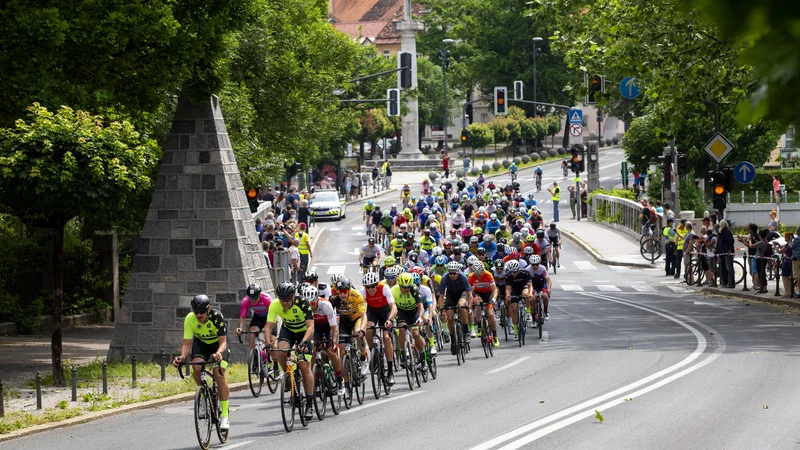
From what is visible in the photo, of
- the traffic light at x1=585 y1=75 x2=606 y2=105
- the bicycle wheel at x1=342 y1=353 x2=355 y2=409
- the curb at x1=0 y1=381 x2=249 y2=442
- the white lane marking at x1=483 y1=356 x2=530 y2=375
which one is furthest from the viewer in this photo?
the traffic light at x1=585 y1=75 x2=606 y2=105

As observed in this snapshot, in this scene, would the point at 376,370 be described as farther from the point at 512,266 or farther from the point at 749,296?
the point at 749,296

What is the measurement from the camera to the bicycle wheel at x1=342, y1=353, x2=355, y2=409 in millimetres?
15133

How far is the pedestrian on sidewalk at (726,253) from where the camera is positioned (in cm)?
3111

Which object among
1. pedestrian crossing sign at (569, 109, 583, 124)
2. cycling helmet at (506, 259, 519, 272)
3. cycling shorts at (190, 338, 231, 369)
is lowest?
cycling shorts at (190, 338, 231, 369)

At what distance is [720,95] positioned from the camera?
28.5 m

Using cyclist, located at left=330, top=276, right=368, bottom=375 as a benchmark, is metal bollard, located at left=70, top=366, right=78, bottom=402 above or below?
below

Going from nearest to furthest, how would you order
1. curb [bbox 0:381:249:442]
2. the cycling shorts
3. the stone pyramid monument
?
the cycling shorts
curb [bbox 0:381:249:442]
the stone pyramid monument

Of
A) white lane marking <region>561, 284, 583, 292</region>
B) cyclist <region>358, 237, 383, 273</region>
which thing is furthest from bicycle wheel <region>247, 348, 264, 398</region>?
white lane marking <region>561, 284, 583, 292</region>

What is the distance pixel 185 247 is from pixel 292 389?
7.48 metres

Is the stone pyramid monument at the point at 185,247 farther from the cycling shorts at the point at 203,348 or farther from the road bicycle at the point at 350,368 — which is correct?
the cycling shorts at the point at 203,348

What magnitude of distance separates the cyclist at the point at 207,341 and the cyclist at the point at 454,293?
7354mm

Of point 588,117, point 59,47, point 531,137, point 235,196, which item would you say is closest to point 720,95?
point 235,196

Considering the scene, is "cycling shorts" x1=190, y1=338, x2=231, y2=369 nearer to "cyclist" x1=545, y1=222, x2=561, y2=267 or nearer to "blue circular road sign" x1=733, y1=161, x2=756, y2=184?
"blue circular road sign" x1=733, y1=161, x2=756, y2=184

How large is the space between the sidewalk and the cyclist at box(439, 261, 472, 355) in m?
21.9
